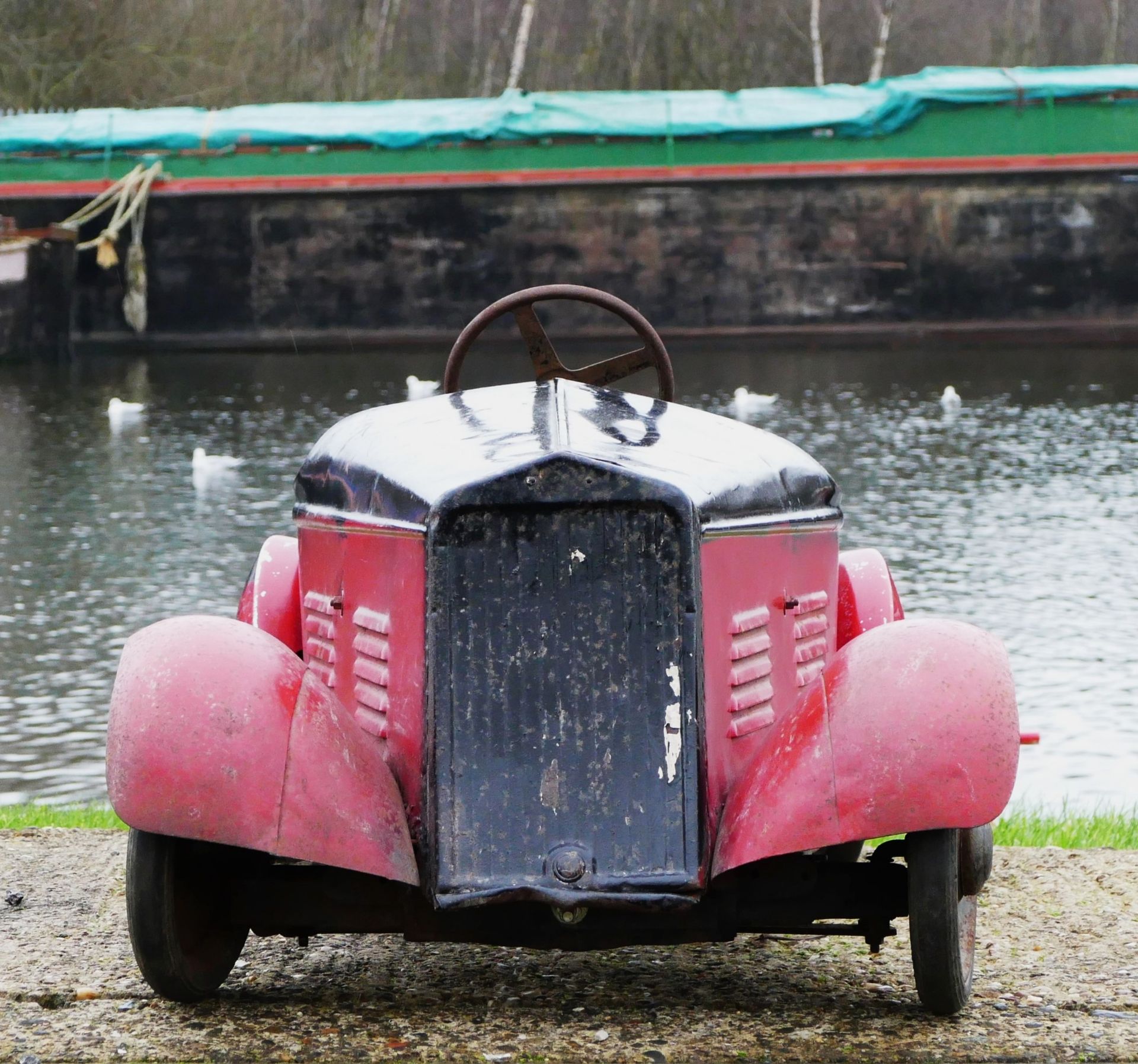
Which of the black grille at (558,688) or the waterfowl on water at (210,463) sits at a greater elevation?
the black grille at (558,688)

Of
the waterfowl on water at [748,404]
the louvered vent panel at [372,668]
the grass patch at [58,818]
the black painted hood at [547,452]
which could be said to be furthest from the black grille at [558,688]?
the waterfowl on water at [748,404]

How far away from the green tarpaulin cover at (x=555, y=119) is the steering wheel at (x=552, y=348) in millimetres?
27513

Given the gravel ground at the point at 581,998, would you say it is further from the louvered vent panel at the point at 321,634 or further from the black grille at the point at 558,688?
the louvered vent panel at the point at 321,634

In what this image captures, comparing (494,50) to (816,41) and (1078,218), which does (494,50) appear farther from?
(1078,218)

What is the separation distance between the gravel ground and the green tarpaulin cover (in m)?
28.4

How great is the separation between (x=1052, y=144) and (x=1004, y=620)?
22.5 m

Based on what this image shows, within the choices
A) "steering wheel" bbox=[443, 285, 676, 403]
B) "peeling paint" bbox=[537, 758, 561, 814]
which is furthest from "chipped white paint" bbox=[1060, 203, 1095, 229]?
"peeling paint" bbox=[537, 758, 561, 814]

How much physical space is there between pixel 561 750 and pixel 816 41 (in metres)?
42.1

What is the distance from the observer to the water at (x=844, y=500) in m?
9.37

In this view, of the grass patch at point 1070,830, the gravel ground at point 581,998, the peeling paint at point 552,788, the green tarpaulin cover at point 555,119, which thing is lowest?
the grass patch at point 1070,830

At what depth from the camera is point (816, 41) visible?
4334 cm

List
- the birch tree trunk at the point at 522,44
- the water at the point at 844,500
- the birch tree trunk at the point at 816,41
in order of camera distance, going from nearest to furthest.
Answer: the water at the point at 844,500 → the birch tree trunk at the point at 522,44 → the birch tree trunk at the point at 816,41

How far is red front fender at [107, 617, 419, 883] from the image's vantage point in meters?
3.47

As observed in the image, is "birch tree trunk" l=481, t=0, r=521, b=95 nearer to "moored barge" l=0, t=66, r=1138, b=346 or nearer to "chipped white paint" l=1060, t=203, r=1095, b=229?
"moored barge" l=0, t=66, r=1138, b=346
